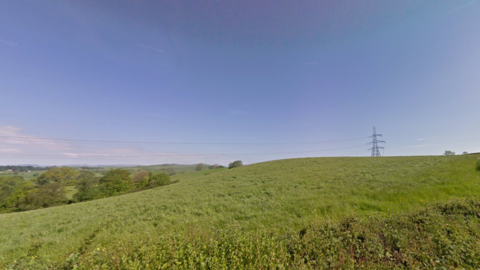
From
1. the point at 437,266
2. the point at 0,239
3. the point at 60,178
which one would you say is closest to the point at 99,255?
the point at 437,266

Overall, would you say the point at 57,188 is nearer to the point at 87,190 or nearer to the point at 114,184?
the point at 87,190

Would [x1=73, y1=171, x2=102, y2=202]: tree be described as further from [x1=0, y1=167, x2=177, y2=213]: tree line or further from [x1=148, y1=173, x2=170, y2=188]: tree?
[x1=148, y1=173, x2=170, y2=188]: tree

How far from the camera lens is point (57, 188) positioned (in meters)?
40.8

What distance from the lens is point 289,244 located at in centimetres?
442

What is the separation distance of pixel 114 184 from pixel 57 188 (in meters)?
13.0

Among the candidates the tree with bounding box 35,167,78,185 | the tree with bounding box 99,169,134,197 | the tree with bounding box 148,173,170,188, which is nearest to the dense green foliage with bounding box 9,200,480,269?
the tree with bounding box 99,169,134,197

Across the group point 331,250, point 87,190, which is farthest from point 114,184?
point 331,250

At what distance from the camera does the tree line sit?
120 ft

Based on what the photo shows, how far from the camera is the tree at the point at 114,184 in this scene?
42781mm

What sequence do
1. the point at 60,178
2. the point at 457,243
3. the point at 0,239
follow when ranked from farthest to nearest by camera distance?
the point at 60,178 → the point at 0,239 → the point at 457,243

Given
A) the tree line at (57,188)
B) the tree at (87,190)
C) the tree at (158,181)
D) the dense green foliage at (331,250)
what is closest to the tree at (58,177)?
the tree line at (57,188)

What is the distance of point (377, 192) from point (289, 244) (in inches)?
366

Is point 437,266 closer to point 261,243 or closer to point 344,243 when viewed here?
point 344,243

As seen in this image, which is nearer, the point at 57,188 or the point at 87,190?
the point at 57,188
